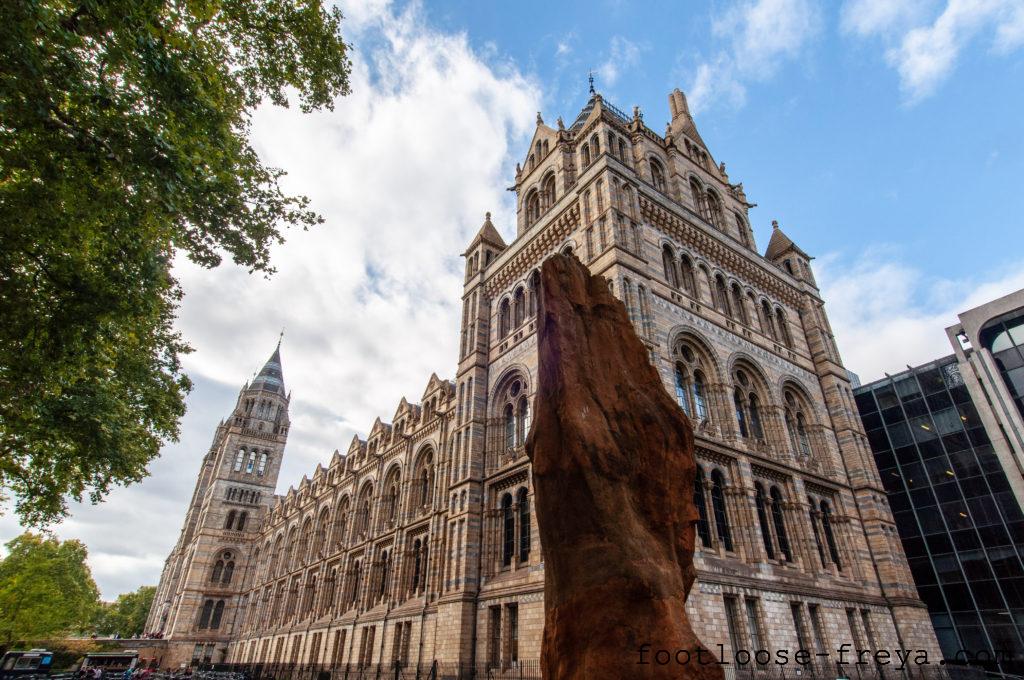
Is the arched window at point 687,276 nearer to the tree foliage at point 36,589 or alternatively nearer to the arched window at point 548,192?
the arched window at point 548,192

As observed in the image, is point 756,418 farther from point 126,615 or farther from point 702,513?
point 126,615

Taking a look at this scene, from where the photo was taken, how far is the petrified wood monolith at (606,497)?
5516 mm

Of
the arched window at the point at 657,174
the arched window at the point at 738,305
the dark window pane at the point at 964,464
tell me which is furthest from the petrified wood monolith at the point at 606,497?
the dark window pane at the point at 964,464

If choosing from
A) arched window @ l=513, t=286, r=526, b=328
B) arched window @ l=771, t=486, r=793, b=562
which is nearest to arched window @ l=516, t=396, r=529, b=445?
arched window @ l=513, t=286, r=526, b=328

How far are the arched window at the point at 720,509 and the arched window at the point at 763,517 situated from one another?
3.77 ft

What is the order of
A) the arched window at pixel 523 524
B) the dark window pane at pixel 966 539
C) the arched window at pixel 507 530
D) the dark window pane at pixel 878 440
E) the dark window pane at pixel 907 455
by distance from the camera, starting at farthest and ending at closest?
the dark window pane at pixel 878 440 → the dark window pane at pixel 907 455 → the dark window pane at pixel 966 539 → the arched window at pixel 507 530 → the arched window at pixel 523 524

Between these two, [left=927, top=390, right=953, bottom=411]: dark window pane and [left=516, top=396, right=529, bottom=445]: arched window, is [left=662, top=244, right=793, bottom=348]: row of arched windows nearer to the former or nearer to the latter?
[left=516, top=396, right=529, bottom=445]: arched window

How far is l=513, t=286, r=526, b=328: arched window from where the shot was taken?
23584mm

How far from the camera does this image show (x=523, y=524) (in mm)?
19062

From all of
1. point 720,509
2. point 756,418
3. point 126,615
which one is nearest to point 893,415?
point 756,418

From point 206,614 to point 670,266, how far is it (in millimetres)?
52248

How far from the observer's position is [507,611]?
57.6 ft

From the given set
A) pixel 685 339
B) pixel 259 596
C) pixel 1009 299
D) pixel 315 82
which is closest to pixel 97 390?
pixel 315 82

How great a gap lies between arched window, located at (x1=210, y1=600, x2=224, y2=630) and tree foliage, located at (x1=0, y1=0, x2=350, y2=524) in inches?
1706
